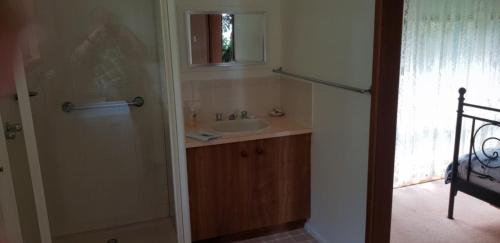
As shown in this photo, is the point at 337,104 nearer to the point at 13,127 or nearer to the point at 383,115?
the point at 383,115

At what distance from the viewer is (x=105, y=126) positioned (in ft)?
8.68

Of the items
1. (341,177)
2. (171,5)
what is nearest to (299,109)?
(341,177)

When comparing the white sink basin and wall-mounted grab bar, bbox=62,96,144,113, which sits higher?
wall-mounted grab bar, bbox=62,96,144,113

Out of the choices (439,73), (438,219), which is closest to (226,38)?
(439,73)

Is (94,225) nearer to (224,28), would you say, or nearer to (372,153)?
(224,28)

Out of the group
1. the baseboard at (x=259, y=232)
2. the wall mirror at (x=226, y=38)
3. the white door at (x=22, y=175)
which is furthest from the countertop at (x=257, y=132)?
the white door at (x=22, y=175)

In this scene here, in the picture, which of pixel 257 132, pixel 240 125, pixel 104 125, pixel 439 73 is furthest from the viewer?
pixel 439 73

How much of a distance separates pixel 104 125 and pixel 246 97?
1007mm

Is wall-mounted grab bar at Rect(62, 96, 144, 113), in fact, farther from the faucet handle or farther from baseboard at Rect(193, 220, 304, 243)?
baseboard at Rect(193, 220, 304, 243)

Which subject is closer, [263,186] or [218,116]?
[263,186]

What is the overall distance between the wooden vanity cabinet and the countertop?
3 centimetres

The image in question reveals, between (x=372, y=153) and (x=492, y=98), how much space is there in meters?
2.38

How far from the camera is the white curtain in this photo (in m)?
3.22

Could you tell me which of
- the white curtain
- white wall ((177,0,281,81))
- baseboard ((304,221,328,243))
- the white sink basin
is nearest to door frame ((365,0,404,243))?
baseboard ((304,221,328,243))
